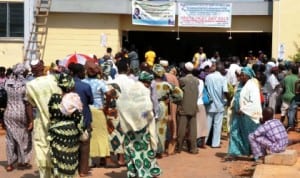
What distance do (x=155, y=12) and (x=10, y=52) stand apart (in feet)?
19.4

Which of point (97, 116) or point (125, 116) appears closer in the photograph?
point (125, 116)

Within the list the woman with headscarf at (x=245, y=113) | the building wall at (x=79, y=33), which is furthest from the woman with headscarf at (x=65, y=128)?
the building wall at (x=79, y=33)

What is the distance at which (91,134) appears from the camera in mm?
10328

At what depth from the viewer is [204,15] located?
2461cm

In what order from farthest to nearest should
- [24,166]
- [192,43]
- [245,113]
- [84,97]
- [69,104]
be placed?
[192,43] → [245,113] → [24,166] → [84,97] → [69,104]

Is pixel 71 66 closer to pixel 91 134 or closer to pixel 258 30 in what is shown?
pixel 91 134

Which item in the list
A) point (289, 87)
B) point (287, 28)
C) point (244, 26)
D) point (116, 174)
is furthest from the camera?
point (244, 26)

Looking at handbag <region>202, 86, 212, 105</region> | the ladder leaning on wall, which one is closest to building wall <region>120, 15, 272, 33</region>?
the ladder leaning on wall

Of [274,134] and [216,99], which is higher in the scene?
[216,99]

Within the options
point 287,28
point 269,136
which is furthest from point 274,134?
point 287,28

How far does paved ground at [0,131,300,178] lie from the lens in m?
10.2

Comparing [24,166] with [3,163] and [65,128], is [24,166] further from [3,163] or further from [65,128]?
[65,128]

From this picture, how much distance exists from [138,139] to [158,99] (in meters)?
2.84

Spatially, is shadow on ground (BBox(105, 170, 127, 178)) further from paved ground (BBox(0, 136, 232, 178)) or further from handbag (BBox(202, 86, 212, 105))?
handbag (BBox(202, 86, 212, 105))
